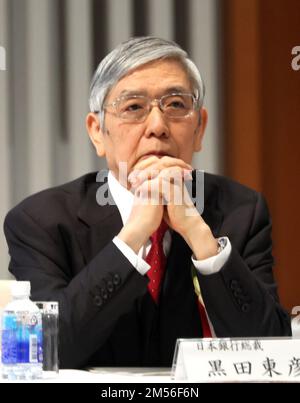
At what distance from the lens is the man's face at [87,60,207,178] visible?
7.97 feet

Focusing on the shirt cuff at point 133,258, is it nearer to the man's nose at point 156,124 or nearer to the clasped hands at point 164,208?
the clasped hands at point 164,208

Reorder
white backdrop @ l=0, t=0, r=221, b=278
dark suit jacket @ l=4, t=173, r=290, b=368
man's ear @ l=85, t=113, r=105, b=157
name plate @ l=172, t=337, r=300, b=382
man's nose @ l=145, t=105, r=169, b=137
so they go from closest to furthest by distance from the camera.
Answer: name plate @ l=172, t=337, r=300, b=382 < dark suit jacket @ l=4, t=173, r=290, b=368 < man's nose @ l=145, t=105, r=169, b=137 < man's ear @ l=85, t=113, r=105, b=157 < white backdrop @ l=0, t=0, r=221, b=278

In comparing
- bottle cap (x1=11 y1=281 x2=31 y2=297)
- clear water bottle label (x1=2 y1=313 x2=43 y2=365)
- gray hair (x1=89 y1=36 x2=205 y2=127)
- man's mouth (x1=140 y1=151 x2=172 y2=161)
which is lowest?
clear water bottle label (x1=2 y1=313 x2=43 y2=365)

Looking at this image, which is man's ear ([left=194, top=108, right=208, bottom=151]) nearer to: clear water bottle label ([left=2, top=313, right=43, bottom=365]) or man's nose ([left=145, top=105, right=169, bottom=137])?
man's nose ([left=145, top=105, right=169, bottom=137])

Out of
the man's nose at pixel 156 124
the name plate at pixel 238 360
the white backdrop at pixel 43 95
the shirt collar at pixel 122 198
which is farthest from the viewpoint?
the white backdrop at pixel 43 95

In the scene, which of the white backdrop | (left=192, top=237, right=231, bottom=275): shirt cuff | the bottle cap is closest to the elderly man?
(left=192, top=237, right=231, bottom=275): shirt cuff

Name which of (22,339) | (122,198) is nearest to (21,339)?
(22,339)

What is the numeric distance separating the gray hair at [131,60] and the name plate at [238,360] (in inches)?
39.9

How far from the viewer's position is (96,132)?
266 centimetres

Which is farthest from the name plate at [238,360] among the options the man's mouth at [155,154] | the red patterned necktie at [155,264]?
the man's mouth at [155,154]

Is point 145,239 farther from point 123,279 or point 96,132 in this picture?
point 96,132

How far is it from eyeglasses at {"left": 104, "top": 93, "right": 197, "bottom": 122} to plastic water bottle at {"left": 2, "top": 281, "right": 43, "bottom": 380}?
2.50 ft

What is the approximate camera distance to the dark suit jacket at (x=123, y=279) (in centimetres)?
219

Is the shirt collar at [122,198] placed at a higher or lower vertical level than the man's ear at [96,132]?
lower
